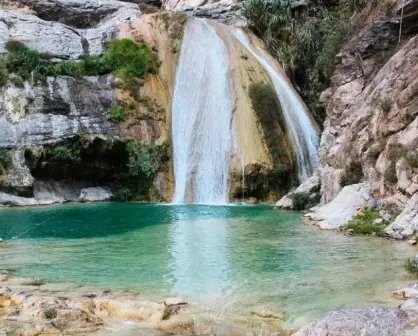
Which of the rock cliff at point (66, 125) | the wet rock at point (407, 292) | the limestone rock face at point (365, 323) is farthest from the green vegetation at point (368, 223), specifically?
the rock cliff at point (66, 125)

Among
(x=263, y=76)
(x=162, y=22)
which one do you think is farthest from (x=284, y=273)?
(x=162, y=22)

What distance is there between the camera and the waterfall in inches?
1121

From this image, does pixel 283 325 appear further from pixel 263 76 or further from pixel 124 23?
pixel 124 23

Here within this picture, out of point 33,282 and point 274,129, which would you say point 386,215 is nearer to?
point 33,282

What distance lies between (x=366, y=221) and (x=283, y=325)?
27.6ft

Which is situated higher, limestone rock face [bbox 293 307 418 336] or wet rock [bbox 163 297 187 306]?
limestone rock face [bbox 293 307 418 336]

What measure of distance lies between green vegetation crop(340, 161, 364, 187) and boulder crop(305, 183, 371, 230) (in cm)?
116

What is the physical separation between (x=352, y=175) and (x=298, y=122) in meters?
12.1

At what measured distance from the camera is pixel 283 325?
7133 mm

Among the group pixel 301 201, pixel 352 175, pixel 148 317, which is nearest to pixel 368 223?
pixel 352 175

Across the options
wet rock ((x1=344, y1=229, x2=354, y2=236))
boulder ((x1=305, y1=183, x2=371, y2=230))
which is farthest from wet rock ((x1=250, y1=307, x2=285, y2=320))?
boulder ((x1=305, y1=183, x2=371, y2=230))

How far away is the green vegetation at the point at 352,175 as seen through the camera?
18016 millimetres

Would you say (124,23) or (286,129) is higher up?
(124,23)

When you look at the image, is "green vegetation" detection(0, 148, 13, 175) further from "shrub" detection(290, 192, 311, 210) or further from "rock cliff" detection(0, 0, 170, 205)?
"shrub" detection(290, 192, 311, 210)
